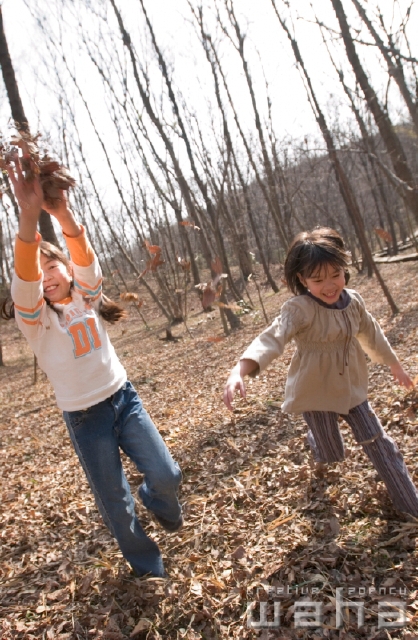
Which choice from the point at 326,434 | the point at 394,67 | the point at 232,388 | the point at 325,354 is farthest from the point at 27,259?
the point at 394,67

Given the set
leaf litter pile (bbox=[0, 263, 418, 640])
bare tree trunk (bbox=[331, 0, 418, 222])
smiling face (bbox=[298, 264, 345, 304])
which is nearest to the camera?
leaf litter pile (bbox=[0, 263, 418, 640])

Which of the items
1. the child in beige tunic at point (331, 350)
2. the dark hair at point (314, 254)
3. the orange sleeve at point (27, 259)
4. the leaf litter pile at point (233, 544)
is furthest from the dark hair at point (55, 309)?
the leaf litter pile at point (233, 544)

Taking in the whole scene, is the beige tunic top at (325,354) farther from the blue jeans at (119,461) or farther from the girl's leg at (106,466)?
the girl's leg at (106,466)

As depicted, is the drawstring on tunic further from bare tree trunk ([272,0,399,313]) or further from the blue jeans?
bare tree trunk ([272,0,399,313])

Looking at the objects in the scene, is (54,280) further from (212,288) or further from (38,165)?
(212,288)

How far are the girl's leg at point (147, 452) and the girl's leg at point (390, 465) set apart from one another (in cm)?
101

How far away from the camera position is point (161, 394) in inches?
269

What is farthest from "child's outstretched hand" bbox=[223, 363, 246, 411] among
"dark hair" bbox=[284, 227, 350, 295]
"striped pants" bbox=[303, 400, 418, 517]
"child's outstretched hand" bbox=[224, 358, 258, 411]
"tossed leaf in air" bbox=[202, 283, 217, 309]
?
"tossed leaf in air" bbox=[202, 283, 217, 309]

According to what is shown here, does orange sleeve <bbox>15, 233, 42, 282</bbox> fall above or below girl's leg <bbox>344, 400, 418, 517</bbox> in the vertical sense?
above

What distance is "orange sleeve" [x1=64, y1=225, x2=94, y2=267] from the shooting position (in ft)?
7.79

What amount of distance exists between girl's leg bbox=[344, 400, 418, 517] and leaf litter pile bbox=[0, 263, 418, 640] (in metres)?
0.12

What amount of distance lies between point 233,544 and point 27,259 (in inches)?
73.5

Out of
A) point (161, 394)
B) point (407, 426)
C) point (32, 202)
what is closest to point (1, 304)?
point (32, 202)

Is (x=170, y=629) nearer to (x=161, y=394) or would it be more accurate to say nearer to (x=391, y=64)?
(x=161, y=394)
